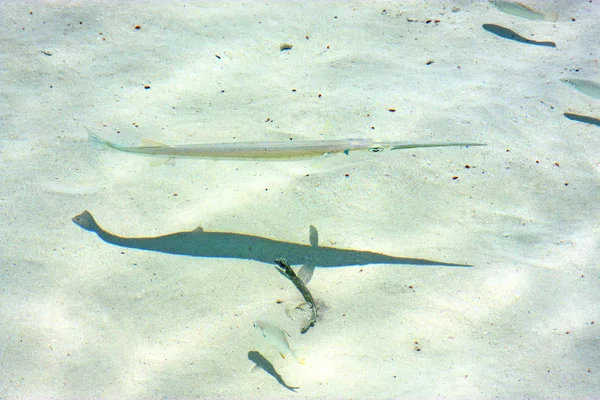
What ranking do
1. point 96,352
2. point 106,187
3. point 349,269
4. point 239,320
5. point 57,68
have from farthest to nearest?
point 57,68, point 106,187, point 349,269, point 239,320, point 96,352

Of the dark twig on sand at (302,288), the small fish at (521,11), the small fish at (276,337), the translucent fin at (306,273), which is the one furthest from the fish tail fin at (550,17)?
the small fish at (276,337)

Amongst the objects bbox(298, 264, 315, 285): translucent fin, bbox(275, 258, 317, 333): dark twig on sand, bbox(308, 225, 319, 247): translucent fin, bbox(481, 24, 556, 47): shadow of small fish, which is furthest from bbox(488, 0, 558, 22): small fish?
bbox(275, 258, 317, 333): dark twig on sand

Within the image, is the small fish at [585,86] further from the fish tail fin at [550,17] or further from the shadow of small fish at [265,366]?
the shadow of small fish at [265,366]

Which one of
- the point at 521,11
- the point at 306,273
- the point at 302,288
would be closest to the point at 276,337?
the point at 302,288

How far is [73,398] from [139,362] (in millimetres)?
440

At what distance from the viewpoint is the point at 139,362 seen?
3205 mm

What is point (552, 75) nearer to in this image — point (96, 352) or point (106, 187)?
point (106, 187)

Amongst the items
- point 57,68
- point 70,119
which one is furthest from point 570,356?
point 57,68

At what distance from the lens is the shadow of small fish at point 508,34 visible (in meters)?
6.54

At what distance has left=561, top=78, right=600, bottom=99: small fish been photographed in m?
5.37

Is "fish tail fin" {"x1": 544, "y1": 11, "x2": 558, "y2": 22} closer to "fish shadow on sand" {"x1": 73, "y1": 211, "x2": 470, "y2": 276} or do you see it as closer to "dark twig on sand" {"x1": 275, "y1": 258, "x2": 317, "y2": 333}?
"fish shadow on sand" {"x1": 73, "y1": 211, "x2": 470, "y2": 276}

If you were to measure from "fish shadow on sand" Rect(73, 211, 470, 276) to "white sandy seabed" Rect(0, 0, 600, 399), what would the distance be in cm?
6

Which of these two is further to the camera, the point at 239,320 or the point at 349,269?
the point at 349,269

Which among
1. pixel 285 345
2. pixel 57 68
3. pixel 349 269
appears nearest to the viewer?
pixel 285 345
